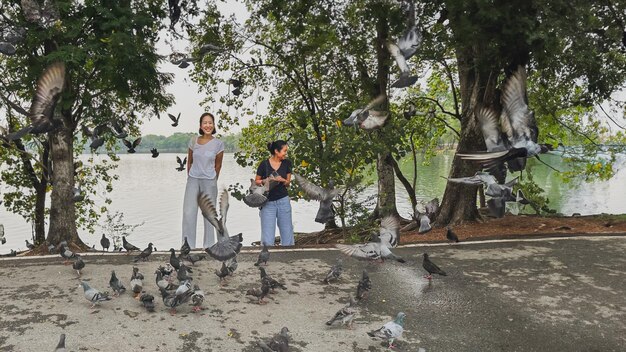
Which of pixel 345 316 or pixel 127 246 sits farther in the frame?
pixel 127 246

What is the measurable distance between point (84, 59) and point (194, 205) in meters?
3.09

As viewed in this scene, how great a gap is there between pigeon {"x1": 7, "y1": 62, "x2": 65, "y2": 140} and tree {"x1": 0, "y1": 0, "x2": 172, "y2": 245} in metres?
0.48

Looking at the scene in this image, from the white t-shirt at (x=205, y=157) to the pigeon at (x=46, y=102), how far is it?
1.98 metres

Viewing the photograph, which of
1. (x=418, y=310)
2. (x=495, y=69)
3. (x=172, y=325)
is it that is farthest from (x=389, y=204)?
(x=172, y=325)

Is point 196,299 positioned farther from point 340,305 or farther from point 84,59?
point 84,59

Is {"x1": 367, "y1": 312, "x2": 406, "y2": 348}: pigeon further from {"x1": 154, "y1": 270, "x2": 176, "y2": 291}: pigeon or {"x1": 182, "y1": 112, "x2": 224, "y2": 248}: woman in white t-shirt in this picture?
{"x1": 182, "y1": 112, "x2": 224, "y2": 248}: woman in white t-shirt

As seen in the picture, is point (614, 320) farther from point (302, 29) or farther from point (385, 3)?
point (302, 29)

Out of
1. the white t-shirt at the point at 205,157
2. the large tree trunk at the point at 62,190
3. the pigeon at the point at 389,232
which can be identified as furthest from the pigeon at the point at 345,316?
the large tree trunk at the point at 62,190

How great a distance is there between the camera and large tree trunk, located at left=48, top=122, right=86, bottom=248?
9016mm

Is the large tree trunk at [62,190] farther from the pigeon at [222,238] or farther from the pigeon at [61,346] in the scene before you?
the pigeon at [61,346]

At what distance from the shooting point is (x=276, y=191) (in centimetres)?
766

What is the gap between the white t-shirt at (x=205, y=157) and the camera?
24.7ft

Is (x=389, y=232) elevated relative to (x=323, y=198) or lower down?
lower down

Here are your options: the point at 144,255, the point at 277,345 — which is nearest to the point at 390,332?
the point at 277,345
